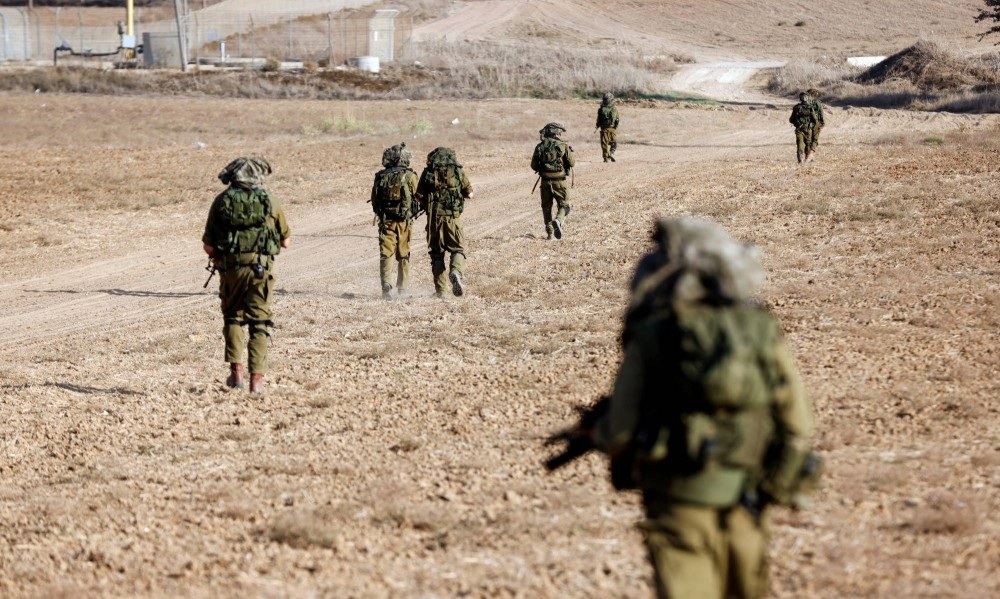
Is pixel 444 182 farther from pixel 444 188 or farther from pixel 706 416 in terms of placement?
pixel 706 416

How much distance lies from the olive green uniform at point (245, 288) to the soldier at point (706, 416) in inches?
227

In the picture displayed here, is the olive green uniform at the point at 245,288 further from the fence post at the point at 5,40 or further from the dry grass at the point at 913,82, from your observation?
the fence post at the point at 5,40

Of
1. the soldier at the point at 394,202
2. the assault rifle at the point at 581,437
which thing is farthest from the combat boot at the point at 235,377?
the assault rifle at the point at 581,437

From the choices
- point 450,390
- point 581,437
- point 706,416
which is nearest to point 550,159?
point 450,390

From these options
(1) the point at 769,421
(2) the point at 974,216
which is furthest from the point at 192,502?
(2) the point at 974,216

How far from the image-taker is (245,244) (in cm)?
913

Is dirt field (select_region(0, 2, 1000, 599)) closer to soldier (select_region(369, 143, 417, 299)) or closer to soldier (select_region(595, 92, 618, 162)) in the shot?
soldier (select_region(369, 143, 417, 299))

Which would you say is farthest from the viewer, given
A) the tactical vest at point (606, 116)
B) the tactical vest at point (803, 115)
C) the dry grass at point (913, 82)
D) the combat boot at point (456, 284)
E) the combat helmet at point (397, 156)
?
the dry grass at point (913, 82)

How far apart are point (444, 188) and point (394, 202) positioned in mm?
614

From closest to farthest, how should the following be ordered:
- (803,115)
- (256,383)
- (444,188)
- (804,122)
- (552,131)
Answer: (256,383), (444,188), (552,131), (803,115), (804,122)

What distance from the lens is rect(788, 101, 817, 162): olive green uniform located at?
23453mm

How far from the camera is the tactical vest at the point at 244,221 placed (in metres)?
9.10

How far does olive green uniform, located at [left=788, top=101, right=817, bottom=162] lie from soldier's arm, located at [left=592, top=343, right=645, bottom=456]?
20.5 metres

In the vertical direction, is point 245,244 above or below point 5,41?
below
